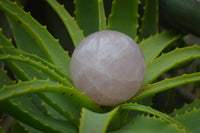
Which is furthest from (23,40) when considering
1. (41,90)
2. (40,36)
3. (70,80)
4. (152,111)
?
(152,111)

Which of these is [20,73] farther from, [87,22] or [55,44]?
[87,22]

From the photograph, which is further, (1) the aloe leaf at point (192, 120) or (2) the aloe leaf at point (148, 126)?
(1) the aloe leaf at point (192, 120)

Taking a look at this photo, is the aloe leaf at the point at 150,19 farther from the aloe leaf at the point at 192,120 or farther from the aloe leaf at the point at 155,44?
the aloe leaf at the point at 192,120

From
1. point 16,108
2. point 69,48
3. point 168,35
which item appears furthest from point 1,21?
point 168,35

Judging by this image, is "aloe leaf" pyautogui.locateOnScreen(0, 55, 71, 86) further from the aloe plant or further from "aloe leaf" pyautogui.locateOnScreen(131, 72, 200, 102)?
"aloe leaf" pyautogui.locateOnScreen(131, 72, 200, 102)

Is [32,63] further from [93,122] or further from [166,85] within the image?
[166,85]

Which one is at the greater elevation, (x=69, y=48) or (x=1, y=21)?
(x=1, y=21)

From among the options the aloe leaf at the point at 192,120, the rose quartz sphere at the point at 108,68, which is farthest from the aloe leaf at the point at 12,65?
the aloe leaf at the point at 192,120
